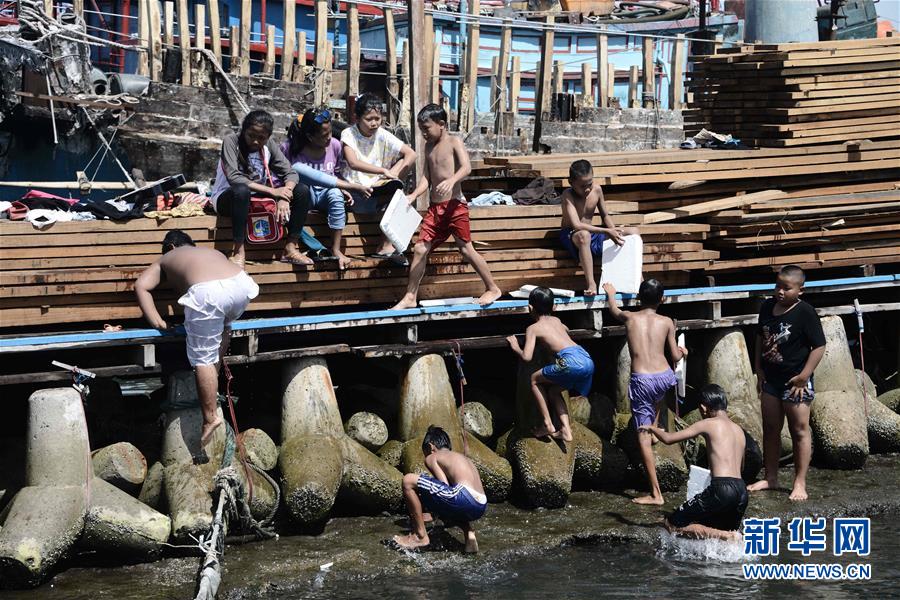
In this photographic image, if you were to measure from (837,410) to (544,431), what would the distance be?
357cm

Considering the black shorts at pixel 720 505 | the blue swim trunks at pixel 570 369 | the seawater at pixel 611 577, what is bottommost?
the seawater at pixel 611 577

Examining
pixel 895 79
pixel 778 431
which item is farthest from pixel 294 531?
pixel 895 79

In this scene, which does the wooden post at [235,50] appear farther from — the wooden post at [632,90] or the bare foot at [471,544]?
the bare foot at [471,544]

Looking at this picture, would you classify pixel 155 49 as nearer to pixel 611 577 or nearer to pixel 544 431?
pixel 544 431

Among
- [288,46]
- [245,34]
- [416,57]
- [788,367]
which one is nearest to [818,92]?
[788,367]

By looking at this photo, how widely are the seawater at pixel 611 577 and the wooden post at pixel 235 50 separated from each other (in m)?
13.0

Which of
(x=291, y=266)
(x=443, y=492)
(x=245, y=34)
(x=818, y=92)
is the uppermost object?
(x=245, y=34)

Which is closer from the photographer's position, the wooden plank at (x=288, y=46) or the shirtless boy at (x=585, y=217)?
the shirtless boy at (x=585, y=217)

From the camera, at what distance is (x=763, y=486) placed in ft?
43.6

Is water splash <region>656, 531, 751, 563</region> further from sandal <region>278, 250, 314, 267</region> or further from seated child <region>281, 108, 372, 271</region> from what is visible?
sandal <region>278, 250, 314, 267</region>

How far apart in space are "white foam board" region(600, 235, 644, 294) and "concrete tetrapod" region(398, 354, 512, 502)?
86.6 inches

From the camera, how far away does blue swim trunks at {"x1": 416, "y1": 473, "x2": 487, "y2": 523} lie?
11062 millimetres

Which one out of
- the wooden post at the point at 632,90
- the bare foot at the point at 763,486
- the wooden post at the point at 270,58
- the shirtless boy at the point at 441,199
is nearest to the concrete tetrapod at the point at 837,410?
the bare foot at the point at 763,486

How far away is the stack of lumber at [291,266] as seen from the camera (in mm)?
12094
